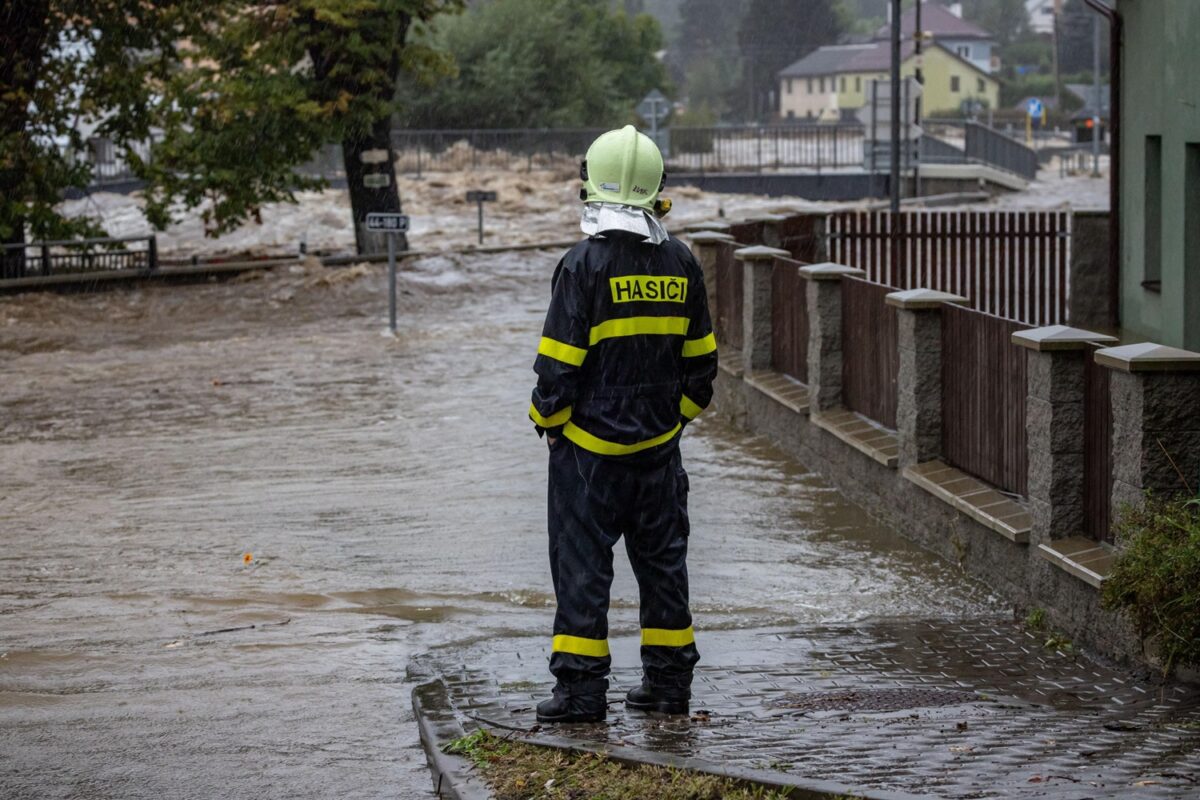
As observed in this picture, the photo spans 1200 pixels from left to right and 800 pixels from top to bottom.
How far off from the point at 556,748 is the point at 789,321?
28.4ft

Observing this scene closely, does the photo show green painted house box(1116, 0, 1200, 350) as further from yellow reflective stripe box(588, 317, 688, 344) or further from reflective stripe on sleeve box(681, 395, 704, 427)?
yellow reflective stripe box(588, 317, 688, 344)

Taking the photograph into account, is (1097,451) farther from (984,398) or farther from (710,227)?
(710,227)

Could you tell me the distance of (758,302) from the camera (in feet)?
46.7

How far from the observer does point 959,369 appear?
9.39 m

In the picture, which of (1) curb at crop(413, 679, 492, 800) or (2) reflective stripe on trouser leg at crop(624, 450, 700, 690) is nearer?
(1) curb at crop(413, 679, 492, 800)

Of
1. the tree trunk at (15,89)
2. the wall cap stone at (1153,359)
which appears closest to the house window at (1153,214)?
the wall cap stone at (1153,359)

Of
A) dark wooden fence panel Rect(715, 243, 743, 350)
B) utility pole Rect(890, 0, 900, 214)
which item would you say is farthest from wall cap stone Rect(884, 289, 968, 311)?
utility pole Rect(890, 0, 900, 214)

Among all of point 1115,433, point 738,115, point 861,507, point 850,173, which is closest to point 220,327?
point 861,507

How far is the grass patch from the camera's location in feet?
15.6

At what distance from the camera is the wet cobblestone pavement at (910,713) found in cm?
487

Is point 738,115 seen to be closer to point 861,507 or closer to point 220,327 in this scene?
point 220,327

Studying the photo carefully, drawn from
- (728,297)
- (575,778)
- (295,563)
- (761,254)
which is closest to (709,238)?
(728,297)

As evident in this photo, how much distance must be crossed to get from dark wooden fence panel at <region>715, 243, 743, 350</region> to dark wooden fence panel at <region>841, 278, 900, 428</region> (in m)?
3.63

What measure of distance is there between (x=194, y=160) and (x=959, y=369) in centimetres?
2288
